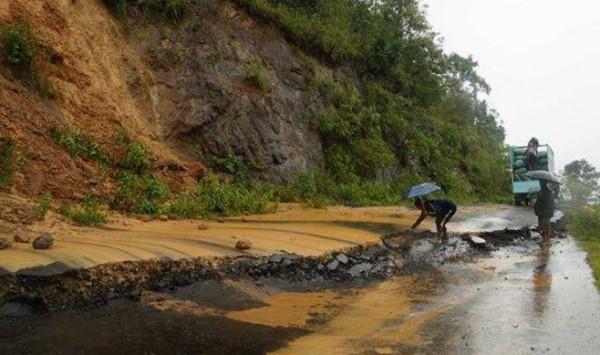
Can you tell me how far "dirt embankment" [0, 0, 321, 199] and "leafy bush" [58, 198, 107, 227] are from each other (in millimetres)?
732

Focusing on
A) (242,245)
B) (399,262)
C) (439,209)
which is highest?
(439,209)

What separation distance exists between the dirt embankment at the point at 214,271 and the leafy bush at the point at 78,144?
215 inches

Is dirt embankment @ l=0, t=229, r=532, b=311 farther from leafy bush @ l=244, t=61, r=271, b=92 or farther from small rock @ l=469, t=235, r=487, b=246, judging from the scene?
leafy bush @ l=244, t=61, r=271, b=92

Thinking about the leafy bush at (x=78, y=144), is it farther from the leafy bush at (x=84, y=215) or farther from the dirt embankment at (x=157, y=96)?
the leafy bush at (x=84, y=215)

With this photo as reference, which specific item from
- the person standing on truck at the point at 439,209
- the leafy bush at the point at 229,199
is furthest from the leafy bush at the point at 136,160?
the person standing on truck at the point at 439,209

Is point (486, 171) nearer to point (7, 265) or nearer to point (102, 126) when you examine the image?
point (102, 126)

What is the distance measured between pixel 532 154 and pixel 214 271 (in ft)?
56.0

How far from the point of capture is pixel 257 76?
1784cm

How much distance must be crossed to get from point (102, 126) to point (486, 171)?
24.0 meters

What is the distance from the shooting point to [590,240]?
40.8 feet

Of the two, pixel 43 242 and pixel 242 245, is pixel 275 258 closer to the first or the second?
pixel 242 245

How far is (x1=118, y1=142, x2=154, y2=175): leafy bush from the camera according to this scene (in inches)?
496

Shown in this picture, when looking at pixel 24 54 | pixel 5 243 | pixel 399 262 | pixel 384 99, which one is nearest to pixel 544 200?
pixel 399 262

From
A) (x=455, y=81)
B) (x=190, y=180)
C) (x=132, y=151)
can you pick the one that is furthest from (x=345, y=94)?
(x=455, y=81)
